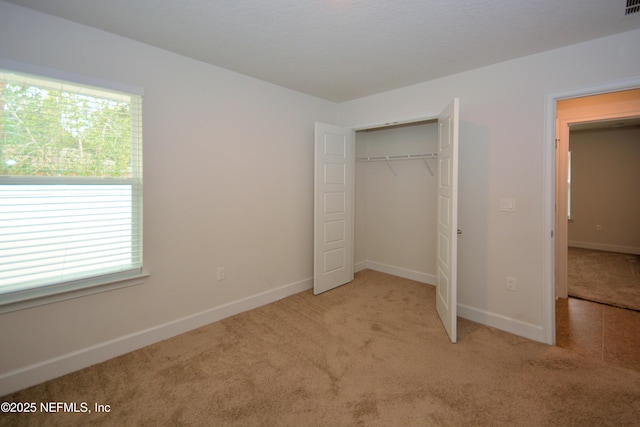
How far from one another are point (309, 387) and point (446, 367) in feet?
3.44

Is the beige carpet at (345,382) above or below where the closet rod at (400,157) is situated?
below

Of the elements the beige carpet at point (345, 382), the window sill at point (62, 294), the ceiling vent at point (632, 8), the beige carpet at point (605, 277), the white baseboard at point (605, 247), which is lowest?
the beige carpet at point (345, 382)

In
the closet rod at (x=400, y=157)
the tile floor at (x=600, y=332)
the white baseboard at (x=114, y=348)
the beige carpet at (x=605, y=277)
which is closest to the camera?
the white baseboard at (x=114, y=348)

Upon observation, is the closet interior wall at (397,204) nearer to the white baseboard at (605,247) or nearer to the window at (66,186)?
the window at (66,186)

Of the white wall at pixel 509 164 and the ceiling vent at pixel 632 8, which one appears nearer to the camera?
the ceiling vent at pixel 632 8

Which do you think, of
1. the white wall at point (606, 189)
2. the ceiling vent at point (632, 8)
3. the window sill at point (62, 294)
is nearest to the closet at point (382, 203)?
the ceiling vent at point (632, 8)

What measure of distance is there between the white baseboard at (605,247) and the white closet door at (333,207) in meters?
5.49

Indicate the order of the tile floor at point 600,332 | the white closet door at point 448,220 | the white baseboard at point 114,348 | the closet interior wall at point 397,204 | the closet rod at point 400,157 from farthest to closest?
the closet interior wall at point 397,204 → the closet rod at point 400,157 → the white closet door at point 448,220 → the tile floor at point 600,332 → the white baseboard at point 114,348

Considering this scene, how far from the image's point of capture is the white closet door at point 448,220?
256 cm

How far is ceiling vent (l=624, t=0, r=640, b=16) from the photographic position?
191 centimetres

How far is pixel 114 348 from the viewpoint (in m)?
2.40

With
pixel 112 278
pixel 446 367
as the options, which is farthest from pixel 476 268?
pixel 112 278

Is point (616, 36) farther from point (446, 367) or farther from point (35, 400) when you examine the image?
point (35, 400)

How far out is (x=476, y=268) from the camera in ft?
10.1
